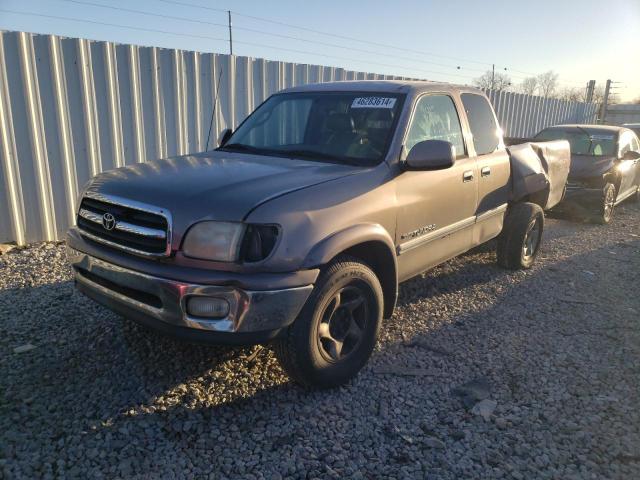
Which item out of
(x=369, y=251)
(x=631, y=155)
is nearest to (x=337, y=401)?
(x=369, y=251)

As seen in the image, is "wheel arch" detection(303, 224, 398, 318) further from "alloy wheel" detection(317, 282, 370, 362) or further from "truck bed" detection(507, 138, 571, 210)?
"truck bed" detection(507, 138, 571, 210)

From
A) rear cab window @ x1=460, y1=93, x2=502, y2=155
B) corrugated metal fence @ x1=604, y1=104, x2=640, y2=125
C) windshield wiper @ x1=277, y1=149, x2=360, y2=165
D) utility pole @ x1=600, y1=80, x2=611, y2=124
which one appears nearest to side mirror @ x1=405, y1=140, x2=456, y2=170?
windshield wiper @ x1=277, y1=149, x2=360, y2=165

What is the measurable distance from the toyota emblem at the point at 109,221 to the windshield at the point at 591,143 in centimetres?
828

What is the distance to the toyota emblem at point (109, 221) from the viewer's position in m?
2.79

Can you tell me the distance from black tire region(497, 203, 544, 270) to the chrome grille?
4107 millimetres

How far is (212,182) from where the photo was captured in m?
2.82

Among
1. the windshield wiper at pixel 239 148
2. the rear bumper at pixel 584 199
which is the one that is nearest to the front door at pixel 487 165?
A: the windshield wiper at pixel 239 148

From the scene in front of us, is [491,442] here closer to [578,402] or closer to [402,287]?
[578,402]

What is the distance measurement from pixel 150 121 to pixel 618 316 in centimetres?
613

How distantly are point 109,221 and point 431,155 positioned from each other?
212 centimetres

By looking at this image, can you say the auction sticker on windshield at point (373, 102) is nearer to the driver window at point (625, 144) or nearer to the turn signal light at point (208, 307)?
the turn signal light at point (208, 307)

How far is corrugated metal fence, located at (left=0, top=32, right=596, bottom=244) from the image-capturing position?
18.5ft

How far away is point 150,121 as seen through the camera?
6688mm

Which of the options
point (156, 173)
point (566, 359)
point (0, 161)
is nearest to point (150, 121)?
point (0, 161)
